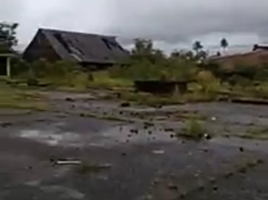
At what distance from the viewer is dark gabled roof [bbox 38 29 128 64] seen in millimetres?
49219

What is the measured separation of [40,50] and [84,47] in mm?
4342

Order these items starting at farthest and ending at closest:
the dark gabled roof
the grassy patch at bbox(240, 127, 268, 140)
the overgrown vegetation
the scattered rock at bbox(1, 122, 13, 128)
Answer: the dark gabled roof, the overgrown vegetation, the scattered rock at bbox(1, 122, 13, 128), the grassy patch at bbox(240, 127, 268, 140)

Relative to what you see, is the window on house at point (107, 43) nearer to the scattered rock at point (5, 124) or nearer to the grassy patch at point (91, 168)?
the scattered rock at point (5, 124)

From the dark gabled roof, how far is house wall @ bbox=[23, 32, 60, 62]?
0.46 meters

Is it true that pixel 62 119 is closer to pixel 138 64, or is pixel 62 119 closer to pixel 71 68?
pixel 138 64

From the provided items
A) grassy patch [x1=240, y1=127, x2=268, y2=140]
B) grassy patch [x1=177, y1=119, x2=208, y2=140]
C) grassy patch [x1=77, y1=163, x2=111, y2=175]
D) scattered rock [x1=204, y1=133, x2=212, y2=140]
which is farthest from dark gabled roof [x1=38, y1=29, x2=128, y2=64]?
grassy patch [x1=77, y1=163, x2=111, y2=175]

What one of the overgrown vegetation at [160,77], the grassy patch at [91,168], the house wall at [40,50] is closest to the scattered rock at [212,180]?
the grassy patch at [91,168]

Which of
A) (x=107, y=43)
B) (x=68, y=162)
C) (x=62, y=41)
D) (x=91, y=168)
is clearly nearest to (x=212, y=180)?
(x=91, y=168)

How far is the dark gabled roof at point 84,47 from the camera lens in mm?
49219

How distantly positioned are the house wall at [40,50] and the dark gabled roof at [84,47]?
458 millimetres

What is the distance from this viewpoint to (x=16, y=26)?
173ft

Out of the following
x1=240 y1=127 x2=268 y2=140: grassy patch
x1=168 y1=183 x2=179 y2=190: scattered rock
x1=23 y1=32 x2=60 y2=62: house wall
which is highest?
x1=23 y1=32 x2=60 y2=62: house wall

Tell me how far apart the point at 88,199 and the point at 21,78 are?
33.3 metres

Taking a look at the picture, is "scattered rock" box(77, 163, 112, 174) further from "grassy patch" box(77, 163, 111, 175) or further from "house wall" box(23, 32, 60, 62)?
"house wall" box(23, 32, 60, 62)
